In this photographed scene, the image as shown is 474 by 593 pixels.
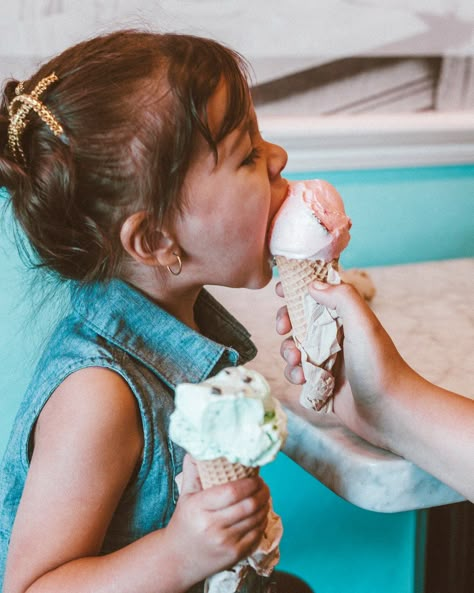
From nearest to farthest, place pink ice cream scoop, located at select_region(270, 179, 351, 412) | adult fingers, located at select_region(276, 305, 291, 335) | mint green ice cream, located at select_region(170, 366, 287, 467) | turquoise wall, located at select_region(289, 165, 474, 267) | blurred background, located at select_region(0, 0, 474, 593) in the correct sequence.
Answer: mint green ice cream, located at select_region(170, 366, 287, 467), pink ice cream scoop, located at select_region(270, 179, 351, 412), adult fingers, located at select_region(276, 305, 291, 335), blurred background, located at select_region(0, 0, 474, 593), turquoise wall, located at select_region(289, 165, 474, 267)

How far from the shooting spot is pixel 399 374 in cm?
72

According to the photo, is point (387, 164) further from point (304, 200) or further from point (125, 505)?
point (125, 505)

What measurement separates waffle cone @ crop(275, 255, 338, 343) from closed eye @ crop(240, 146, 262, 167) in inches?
4.2

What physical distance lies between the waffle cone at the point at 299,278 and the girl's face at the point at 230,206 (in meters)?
0.04

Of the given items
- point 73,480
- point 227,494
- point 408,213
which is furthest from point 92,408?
point 408,213

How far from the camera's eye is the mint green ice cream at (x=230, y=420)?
51 cm

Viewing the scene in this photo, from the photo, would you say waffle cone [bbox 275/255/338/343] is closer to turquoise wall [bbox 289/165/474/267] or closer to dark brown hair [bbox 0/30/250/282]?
dark brown hair [bbox 0/30/250/282]

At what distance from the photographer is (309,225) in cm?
77

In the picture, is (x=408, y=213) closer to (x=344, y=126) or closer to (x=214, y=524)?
(x=344, y=126)

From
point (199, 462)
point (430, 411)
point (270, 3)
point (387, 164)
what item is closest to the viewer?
point (199, 462)

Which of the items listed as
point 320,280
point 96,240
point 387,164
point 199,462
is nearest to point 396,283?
point 387,164

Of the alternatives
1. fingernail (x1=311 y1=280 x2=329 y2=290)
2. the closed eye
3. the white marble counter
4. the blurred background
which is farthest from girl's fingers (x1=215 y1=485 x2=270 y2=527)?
the blurred background

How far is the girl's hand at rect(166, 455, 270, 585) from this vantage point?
584 millimetres

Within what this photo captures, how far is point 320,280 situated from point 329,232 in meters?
0.06
